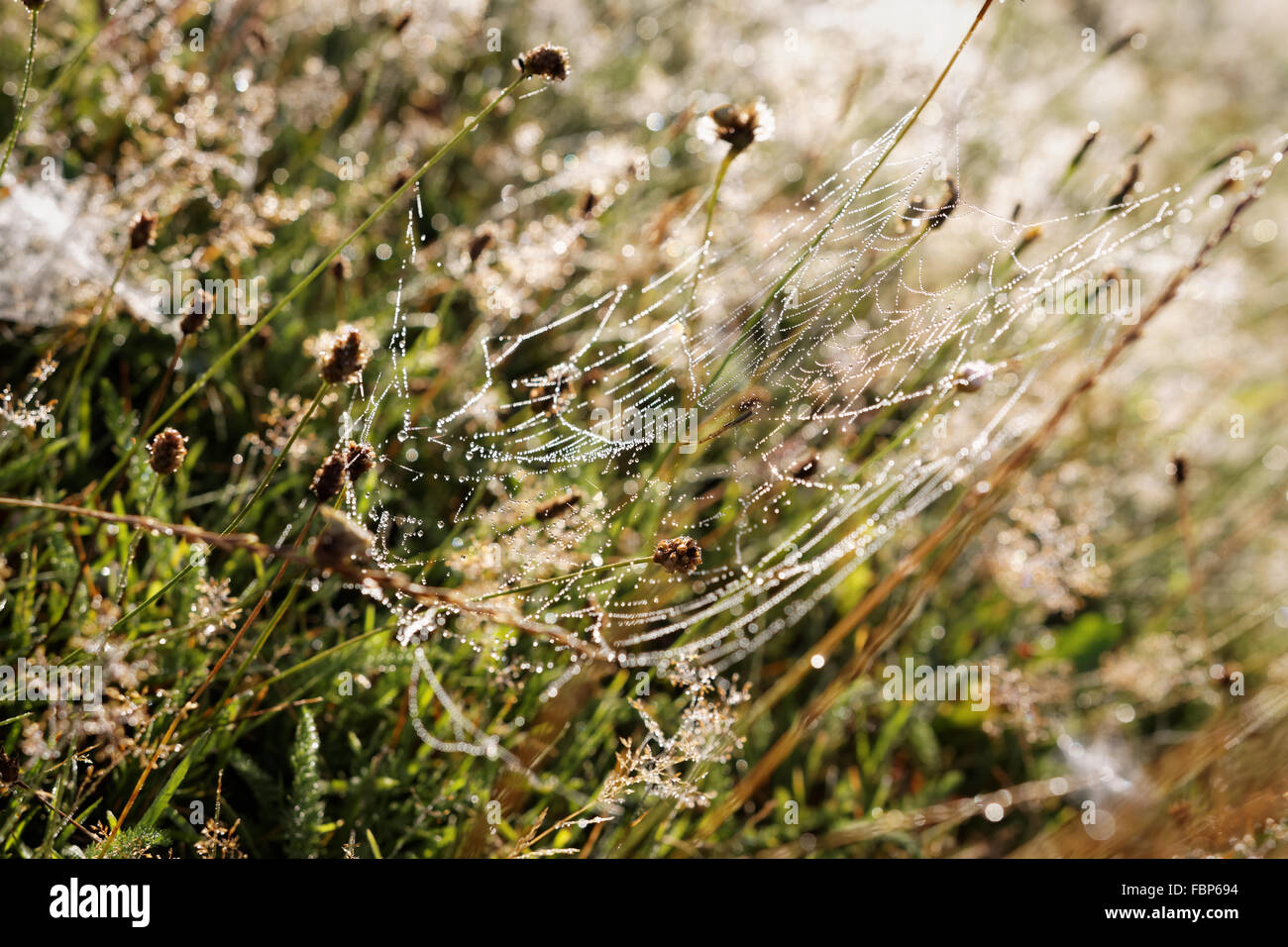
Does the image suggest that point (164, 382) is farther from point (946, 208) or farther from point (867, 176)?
point (946, 208)

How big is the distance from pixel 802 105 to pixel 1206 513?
6.81 ft

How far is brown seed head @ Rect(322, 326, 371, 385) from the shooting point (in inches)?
42.3

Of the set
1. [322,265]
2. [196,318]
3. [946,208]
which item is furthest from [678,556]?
[196,318]

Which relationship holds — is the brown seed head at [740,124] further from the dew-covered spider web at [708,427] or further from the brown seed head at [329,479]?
the brown seed head at [329,479]

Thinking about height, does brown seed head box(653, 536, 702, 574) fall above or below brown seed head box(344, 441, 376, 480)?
below

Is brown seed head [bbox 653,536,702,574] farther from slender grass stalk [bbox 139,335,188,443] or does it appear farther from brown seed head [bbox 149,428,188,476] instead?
slender grass stalk [bbox 139,335,188,443]

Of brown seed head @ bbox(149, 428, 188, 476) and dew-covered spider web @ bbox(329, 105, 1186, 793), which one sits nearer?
brown seed head @ bbox(149, 428, 188, 476)

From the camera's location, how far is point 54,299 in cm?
177

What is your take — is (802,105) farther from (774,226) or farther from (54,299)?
(54,299)

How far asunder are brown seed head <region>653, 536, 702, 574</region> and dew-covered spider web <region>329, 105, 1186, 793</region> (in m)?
0.33

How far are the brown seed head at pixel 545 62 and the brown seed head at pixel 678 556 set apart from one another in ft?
2.24

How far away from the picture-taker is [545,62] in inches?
47.1

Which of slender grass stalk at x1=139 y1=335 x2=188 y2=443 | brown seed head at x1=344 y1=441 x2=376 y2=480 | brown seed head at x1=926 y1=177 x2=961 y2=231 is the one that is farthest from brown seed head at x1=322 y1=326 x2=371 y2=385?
brown seed head at x1=926 y1=177 x2=961 y2=231
